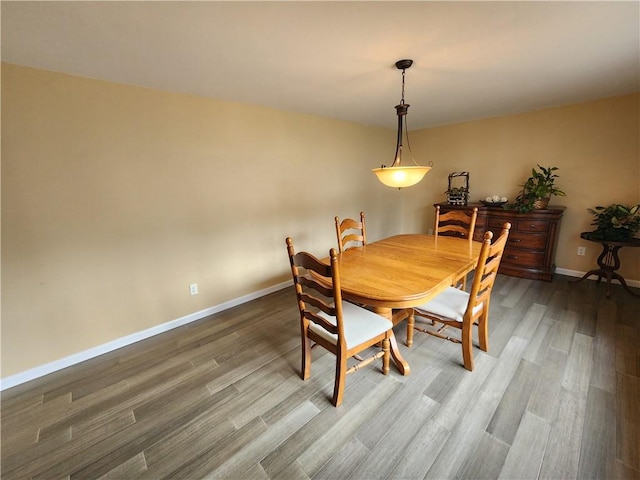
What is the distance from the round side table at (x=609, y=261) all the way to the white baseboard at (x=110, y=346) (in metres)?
3.88

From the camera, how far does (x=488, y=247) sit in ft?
5.10

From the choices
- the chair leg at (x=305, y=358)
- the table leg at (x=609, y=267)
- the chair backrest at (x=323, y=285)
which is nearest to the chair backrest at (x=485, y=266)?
the chair backrest at (x=323, y=285)

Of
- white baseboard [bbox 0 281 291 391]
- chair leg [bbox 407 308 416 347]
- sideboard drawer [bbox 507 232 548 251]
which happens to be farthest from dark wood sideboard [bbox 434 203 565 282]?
white baseboard [bbox 0 281 291 391]

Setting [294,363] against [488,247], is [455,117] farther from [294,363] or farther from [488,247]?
[294,363]

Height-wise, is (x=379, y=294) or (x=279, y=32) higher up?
(x=279, y=32)

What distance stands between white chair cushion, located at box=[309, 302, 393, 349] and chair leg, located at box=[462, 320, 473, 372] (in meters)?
0.53

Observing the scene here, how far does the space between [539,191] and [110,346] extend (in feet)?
15.7

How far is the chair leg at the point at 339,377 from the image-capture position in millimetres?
1516

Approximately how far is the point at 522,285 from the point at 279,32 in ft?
11.9

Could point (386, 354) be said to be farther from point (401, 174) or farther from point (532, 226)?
point (532, 226)

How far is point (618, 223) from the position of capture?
272 cm

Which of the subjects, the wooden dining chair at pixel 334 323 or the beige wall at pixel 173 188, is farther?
the beige wall at pixel 173 188

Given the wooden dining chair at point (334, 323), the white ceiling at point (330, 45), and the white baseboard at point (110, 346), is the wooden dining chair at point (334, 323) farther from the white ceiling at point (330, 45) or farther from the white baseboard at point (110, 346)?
the white baseboard at point (110, 346)

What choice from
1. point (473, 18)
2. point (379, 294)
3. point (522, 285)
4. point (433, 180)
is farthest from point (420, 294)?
point (433, 180)
